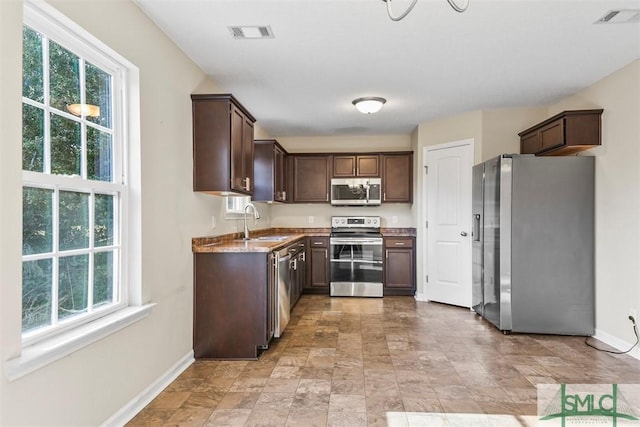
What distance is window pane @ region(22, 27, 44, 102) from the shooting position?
1.52m

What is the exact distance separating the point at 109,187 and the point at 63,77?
583 mm

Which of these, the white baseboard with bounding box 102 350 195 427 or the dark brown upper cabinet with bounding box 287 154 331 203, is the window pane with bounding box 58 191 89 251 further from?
the dark brown upper cabinet with bounding box 287 154 331 203

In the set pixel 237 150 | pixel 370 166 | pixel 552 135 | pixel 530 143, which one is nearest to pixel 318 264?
pixel 370 166

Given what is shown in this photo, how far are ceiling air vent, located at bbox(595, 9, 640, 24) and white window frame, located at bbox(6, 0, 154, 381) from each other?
3.00 metres

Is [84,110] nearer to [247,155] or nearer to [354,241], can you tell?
[247,155]

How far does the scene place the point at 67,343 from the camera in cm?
160

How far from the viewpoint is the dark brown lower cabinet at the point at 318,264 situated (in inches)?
214

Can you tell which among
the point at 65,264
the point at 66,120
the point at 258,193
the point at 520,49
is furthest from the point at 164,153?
the point at 520,49

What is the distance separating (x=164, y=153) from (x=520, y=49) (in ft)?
9.14

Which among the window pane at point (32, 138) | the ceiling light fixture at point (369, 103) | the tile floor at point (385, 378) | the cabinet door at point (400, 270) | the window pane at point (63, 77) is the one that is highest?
the ceiling light fixture at point (369, 103)

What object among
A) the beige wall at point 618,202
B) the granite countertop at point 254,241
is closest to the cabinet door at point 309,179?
the granite countertop at point 254,241

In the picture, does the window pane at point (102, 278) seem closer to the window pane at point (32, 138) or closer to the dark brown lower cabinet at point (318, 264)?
the window pane at point (32, 138)

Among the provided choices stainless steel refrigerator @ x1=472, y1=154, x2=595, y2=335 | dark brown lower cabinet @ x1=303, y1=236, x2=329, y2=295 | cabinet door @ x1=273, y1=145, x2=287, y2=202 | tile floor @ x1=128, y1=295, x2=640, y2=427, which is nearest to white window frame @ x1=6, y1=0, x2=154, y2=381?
tile floor @ x1=128, y1=295, x2=640, y2=427

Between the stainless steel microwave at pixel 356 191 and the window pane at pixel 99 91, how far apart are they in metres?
3.86
